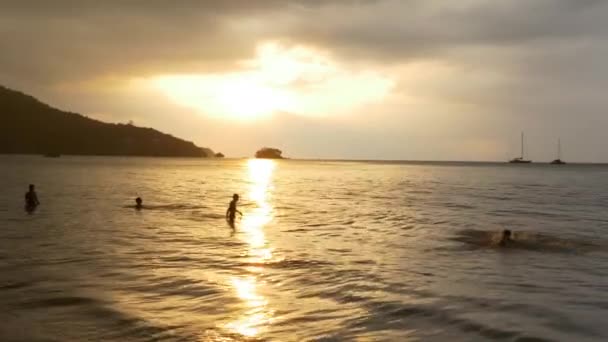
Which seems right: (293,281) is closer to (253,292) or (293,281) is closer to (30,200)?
(253,292)

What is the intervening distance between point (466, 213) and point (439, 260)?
79.9 feet

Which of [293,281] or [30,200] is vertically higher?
[30,200]

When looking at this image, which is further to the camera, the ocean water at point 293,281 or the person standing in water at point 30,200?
the person standing in water at point 30,200

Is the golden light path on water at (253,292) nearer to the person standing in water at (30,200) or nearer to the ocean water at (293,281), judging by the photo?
the ocean water at (293,281)

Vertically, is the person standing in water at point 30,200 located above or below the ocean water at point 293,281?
above

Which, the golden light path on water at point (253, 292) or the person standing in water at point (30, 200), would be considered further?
the person standing in water at point (30, 200)

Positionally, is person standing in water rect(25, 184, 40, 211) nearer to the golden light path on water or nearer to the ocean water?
the ocean water

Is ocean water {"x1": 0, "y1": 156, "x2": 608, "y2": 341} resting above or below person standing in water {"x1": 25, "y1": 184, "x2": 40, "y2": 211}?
below

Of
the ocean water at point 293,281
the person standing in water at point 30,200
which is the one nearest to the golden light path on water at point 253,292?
the ocean water at point 293,281

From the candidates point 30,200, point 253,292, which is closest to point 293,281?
point 253,292

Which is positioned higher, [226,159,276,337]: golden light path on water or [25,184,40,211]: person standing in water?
[25,184,40,211]: person standing in water

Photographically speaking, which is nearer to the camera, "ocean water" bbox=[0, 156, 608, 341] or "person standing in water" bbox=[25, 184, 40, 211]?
"ocean water" bbox=[0, 156, 608, 341]

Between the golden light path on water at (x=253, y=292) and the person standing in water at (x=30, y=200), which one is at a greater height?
the person standing in water at (x=30, y=200)

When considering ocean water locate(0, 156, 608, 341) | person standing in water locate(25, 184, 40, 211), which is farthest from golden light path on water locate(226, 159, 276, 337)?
person standing in water locate(25, 184, 40, 211)
